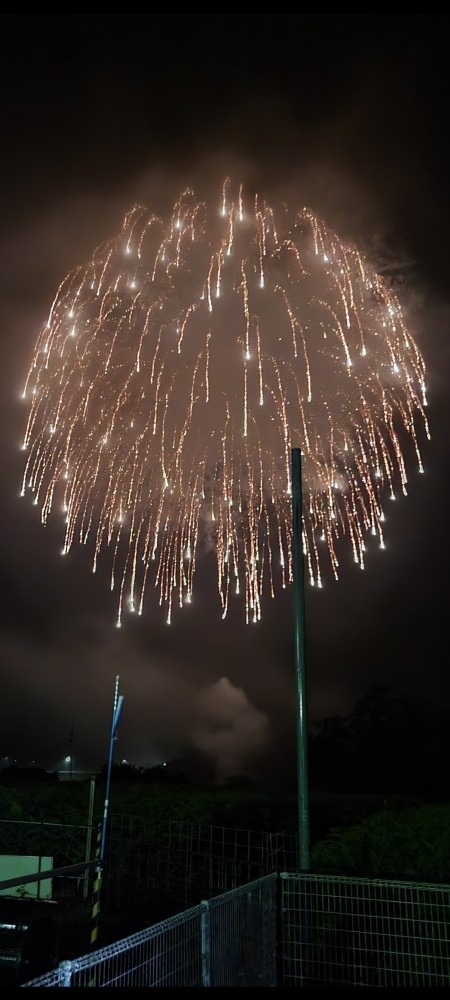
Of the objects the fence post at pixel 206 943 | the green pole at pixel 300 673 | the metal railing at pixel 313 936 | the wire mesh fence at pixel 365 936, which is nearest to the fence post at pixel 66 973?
the metal railing at pixel 313 936

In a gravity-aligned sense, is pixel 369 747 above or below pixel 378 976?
above

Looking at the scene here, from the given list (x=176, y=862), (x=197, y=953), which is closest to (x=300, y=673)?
(x=197, y=953)

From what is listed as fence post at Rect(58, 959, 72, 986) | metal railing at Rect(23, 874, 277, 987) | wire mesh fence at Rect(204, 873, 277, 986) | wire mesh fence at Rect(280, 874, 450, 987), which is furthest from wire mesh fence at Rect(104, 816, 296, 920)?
fence post at Rect(58, 959, 72, 986)

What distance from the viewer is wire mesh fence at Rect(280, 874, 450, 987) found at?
7535mm

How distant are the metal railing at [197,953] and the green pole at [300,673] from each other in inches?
89.6

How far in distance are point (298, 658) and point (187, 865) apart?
5339mm

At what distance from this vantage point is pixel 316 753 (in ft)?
124

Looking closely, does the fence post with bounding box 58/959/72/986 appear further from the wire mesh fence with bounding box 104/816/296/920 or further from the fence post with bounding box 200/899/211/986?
the wire mesh fence with bounding box 104/816/296/920

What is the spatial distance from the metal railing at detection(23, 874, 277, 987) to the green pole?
2277mm

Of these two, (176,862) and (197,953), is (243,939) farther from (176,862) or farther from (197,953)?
(176,862)

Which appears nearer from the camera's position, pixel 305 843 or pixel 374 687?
pixel 305 843

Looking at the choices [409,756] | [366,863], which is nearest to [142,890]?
[366,863]

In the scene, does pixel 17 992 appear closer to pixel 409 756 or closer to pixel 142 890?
pixel 142 890

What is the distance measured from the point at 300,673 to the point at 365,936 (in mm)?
3343
